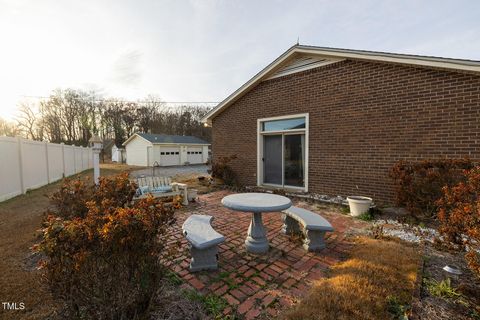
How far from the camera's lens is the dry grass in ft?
6.69

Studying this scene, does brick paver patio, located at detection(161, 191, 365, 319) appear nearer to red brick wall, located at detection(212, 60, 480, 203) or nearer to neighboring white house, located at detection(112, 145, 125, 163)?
red brick wall, located at detection(212, 60, 480, 203)

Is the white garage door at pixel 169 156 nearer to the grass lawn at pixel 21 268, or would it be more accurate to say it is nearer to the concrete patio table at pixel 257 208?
the grass lawn at pixel 21 268

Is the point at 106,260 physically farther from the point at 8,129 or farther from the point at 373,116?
the point at 8,129

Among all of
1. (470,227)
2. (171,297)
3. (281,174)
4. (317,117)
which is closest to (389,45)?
(317,117)

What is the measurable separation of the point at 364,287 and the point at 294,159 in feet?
17.5

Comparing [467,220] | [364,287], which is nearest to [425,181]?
[467,220]

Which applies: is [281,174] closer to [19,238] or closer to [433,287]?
[433,287]

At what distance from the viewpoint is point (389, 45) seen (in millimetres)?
6094

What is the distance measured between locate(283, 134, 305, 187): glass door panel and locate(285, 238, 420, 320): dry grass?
4131 mm

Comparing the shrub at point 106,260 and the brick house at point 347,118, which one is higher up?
the brick house at point 347,118

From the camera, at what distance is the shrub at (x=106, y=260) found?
1.61 metres

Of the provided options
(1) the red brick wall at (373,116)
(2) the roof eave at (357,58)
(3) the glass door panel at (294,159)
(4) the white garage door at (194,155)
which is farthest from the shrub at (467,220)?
(4) the white garage door at (194,155)

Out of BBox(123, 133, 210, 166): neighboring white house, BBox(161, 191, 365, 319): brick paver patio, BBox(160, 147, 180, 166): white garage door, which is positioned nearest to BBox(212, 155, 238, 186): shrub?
BBox(161, 191, 365, 319): brick paver patio

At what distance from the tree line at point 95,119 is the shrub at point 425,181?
31920mm
